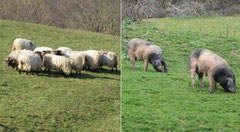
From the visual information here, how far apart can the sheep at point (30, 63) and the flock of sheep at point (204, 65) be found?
4.79m

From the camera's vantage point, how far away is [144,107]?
221 inches

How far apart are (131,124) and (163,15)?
3450 mm

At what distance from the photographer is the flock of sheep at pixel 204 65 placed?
7020 mm

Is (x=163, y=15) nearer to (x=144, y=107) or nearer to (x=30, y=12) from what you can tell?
(x=144, y=107)

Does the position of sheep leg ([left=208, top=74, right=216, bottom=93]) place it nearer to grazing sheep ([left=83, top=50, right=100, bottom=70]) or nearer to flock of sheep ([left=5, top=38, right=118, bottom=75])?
flock of sheep ([left=5, top=38, right=118, bottom=75])

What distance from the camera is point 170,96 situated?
243 inches

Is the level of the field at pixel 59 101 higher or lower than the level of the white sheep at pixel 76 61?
lower

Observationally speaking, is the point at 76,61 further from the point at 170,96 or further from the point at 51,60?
the point at 170,96

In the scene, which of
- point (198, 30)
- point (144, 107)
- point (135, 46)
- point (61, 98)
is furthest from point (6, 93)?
point (144, 107)

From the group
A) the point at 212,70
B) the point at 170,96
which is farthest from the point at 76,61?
the point at 170,96

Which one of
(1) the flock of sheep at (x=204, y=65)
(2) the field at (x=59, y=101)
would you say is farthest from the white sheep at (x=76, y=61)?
(1) the flock of sheep at (x=204, y=65)

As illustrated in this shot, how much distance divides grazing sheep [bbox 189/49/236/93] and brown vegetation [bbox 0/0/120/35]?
22.8 meters

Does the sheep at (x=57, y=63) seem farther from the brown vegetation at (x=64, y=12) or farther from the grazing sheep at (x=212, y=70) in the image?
the brown vegetation at (x=64, y=12)

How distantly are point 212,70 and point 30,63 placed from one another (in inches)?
250
